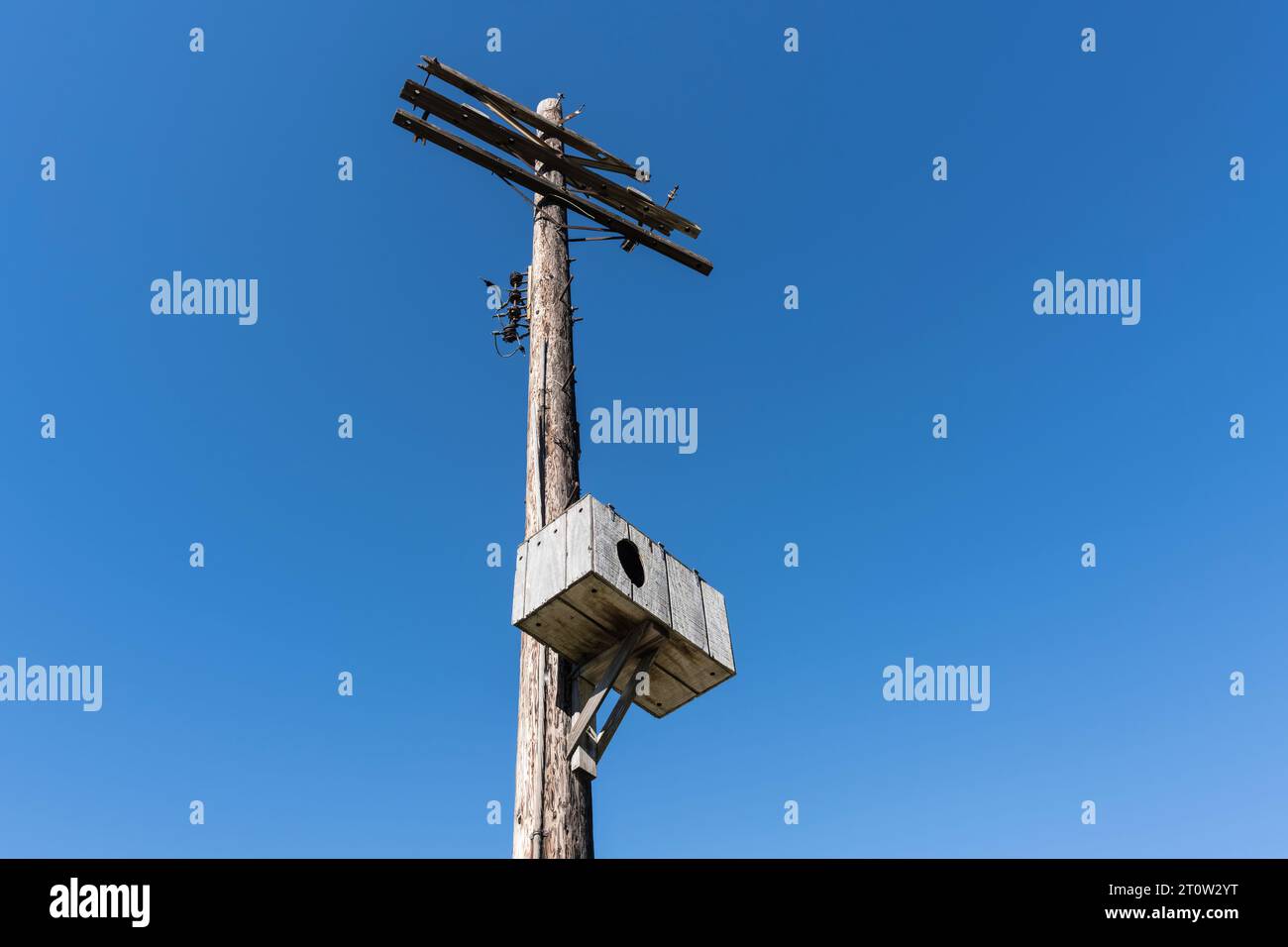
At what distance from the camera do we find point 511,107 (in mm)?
6668

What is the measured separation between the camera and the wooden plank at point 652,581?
428 centimetres

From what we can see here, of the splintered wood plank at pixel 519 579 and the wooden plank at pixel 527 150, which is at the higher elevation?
the wooden plank at pixel 527 150

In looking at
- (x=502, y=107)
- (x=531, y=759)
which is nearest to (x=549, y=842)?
(x=531, y=759)

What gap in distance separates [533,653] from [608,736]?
2.07ft

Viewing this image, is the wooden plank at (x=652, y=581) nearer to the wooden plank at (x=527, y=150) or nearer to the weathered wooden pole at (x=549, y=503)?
the weathered wooden pole at (x=549, y=503)

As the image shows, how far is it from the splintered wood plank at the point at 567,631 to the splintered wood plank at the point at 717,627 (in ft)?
1.55

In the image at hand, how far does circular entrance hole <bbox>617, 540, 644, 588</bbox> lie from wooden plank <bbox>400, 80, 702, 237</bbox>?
10.4 feet

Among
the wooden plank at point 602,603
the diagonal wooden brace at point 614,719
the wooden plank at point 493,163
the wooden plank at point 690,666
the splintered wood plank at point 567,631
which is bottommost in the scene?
the diagonal wooden brace at point 614,719

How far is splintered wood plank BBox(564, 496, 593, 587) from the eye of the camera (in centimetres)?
412

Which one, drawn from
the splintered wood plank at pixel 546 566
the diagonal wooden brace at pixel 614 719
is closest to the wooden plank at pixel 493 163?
the splintered wood plank at pixel 546 566

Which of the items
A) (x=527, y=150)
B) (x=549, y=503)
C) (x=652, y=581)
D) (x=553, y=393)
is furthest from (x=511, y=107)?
(x=652, y=581)
